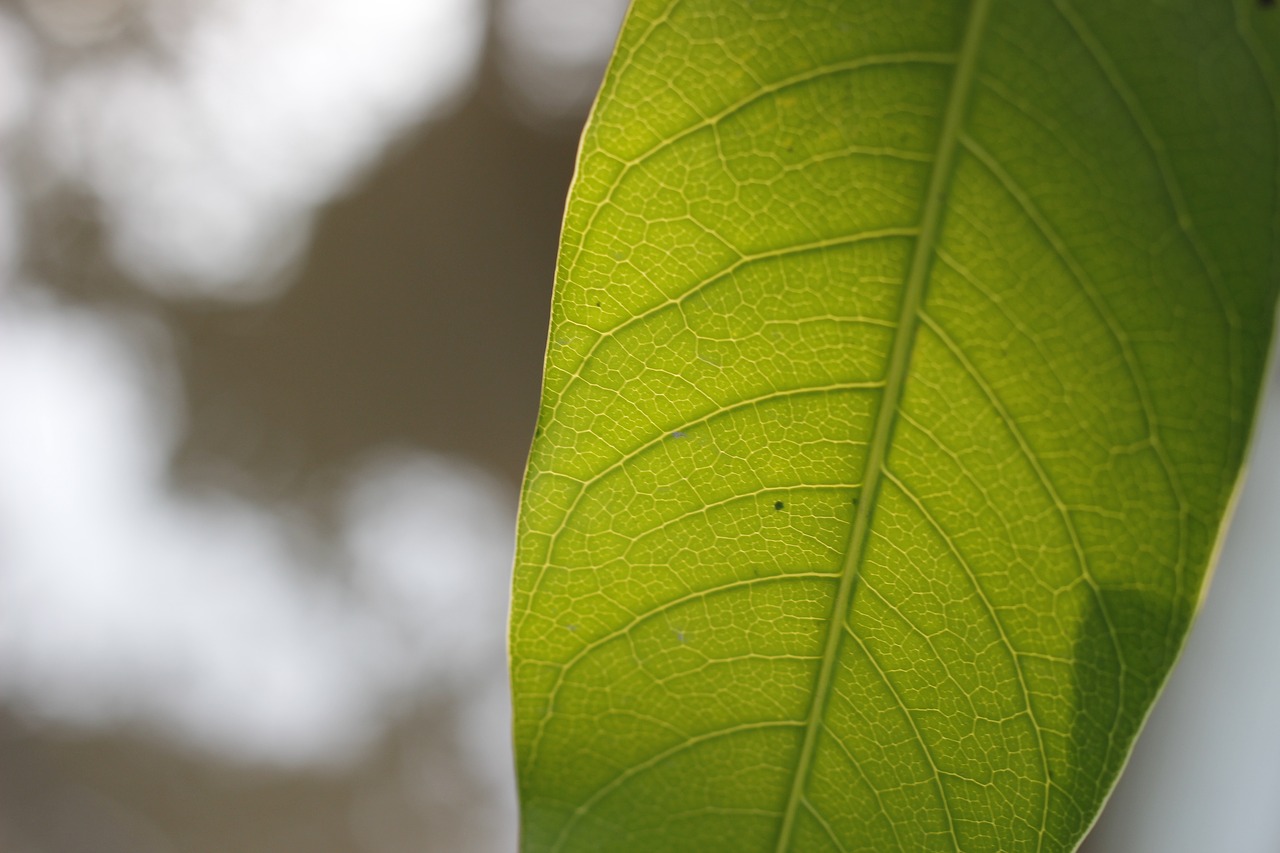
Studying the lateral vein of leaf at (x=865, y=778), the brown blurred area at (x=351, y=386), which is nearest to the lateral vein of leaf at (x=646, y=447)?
the lateral vein of leaf at (x=865, y=778)

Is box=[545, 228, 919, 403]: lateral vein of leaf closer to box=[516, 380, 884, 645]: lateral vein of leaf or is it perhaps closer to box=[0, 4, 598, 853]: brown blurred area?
box=[516, 380, 884, 645]: lateral vein of leaf

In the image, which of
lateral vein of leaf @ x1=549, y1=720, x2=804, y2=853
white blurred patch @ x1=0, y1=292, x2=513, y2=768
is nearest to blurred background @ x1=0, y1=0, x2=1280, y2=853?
white blurred patch @ x1=0, y1=292, x2=513, y2=768

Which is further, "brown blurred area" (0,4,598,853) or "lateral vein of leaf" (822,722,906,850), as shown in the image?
"brown blurred area" (0,4,598,853)

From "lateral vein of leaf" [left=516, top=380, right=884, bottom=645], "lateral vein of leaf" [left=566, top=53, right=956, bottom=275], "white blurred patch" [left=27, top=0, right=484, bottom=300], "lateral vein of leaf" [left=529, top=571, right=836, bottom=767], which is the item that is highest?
"white blurred patch" [left=27, top=0, right=484, bottom=300]

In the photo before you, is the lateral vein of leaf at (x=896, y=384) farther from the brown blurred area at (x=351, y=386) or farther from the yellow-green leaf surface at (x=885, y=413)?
the brown blurred area at (x=351, y=386)

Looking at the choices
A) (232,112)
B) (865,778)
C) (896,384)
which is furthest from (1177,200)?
(232,112)

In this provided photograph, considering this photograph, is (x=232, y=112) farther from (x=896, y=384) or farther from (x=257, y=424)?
(x=896, y=384)

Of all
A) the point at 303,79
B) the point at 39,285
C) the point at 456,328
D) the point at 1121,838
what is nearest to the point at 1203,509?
the point at 1121,838
